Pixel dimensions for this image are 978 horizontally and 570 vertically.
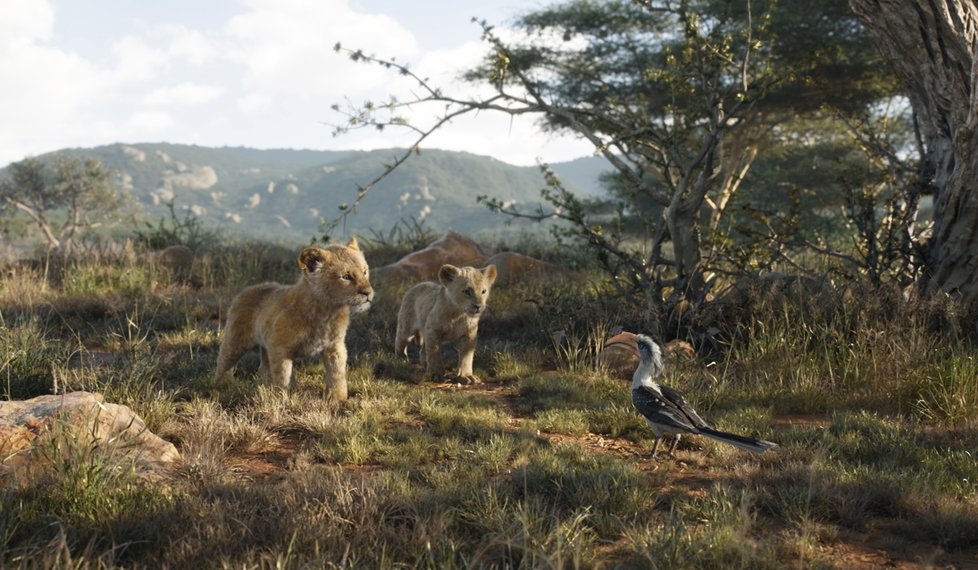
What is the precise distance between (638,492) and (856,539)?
3.85 ft

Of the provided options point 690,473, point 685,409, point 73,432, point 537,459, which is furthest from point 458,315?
point 73,432

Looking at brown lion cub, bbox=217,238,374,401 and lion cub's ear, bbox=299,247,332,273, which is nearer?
lion cub's ear, bbox=299,247,332,273

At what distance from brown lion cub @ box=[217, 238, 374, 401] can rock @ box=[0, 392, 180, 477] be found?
55.6 inches

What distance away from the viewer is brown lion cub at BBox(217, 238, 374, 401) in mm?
6051

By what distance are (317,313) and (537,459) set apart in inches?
99.1

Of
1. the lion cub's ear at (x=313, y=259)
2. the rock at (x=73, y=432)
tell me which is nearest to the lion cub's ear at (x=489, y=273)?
the lion cub's ear at (x=313, y=259)

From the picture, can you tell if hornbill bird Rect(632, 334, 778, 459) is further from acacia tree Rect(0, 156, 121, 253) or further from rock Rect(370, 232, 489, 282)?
acacia tree Rect(0, 156, 121, 253)

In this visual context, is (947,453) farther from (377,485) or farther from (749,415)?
(377,485)

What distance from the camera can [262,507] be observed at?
377 cm

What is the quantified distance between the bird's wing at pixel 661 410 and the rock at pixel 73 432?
321 centimetres

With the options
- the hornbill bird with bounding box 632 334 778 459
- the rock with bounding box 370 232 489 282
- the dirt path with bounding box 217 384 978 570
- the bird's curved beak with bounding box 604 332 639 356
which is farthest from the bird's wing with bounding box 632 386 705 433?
the rock with bounding box 370 232 489 282

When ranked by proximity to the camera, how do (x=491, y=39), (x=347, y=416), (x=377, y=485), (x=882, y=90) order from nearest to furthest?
(x=377, y=485)
(x=347, y=416)
(x=491, y=39)
(x=882, y=90)

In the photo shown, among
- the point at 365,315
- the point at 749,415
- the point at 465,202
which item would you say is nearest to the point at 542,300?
the point at 365,315

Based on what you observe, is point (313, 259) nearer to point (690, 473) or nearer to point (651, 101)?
point (690, 473)
